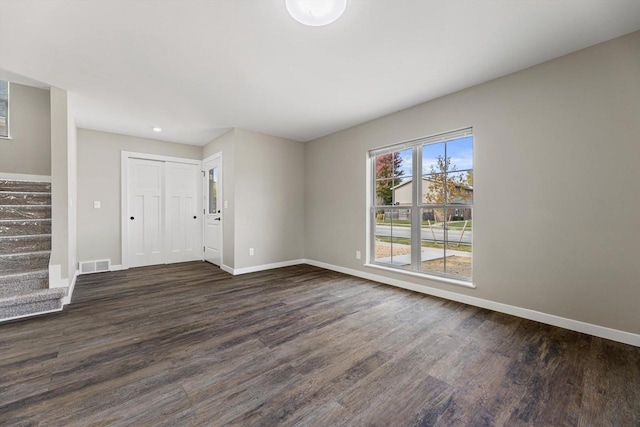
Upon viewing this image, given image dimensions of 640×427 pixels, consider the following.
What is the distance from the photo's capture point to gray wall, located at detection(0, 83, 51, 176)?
3.51 metres

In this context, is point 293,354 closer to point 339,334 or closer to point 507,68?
point 339,334

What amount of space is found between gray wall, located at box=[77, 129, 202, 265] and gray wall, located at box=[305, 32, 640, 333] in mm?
5232

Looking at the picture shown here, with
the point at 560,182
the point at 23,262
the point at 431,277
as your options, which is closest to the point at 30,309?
the point at 23,262

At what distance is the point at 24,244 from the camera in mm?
3086

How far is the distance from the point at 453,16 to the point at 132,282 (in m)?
4.96

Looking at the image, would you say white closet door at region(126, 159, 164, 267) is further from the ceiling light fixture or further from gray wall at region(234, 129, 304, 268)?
the ceiling light fixture

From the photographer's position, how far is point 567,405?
58.4 inches

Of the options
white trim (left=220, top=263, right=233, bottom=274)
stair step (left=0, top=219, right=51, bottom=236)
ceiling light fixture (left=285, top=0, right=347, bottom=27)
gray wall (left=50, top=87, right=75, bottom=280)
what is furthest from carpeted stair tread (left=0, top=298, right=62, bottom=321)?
ceiling light fixture (left=285, top=0, right=347, bottom=27)

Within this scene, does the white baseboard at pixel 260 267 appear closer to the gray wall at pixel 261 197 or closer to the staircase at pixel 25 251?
the gray wall at pixel 261 197

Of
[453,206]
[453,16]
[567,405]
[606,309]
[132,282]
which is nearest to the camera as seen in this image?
[567,405]

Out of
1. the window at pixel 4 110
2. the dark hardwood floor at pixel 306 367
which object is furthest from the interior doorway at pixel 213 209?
the window at pixel 4 110

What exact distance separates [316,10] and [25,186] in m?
4.31

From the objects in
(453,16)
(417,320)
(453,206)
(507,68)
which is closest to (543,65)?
(507,68)

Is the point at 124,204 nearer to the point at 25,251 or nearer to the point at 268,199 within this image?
the point at 25,251
